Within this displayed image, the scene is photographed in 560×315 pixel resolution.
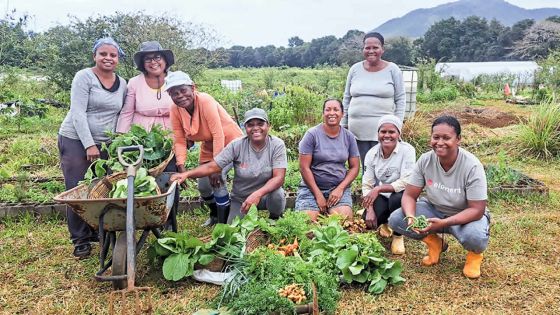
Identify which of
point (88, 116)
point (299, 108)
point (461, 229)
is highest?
point (88, 116)

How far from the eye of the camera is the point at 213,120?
12.6 feet

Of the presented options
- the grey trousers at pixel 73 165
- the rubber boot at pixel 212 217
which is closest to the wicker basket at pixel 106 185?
the grey trousers at pixel 73 165

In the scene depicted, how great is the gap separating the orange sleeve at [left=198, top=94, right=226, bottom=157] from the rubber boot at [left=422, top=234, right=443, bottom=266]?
1.78 meters

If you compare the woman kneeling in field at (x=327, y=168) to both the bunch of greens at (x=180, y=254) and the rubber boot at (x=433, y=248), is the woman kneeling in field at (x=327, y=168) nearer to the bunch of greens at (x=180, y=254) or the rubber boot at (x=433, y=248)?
the rubber boot at (x=433, y=248)

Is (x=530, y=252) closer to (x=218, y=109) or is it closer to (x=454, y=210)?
(x=454, y=210)

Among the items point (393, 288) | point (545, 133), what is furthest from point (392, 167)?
point (545, 133)

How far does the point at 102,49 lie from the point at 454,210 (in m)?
2.87

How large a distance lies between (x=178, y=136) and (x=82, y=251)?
1193mm

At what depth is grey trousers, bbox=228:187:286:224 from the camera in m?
4.04

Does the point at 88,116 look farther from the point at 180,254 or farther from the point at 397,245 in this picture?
the point at 397,245

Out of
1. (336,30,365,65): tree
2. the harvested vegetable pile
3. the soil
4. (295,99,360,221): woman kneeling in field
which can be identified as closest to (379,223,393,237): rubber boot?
(295,99,360,221): woman kneeling in field

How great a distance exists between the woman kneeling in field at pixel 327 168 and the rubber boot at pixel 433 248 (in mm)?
715

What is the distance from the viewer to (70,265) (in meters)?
3.65

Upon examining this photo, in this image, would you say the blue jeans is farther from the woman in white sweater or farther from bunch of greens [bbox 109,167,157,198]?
bunch of greens [bbox 109,167,157,198]
